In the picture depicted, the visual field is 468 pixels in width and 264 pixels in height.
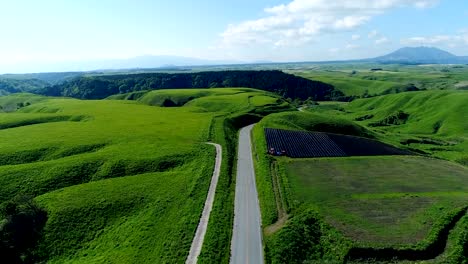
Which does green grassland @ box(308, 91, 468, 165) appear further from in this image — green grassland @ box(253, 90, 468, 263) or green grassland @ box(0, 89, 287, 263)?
green grassland @ box(0, 89, 287, 263)

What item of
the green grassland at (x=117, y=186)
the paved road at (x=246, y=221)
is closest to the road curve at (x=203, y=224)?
the green grassland at (x=117, y=186)

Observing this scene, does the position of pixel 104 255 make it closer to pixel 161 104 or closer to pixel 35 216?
pixel 35 216

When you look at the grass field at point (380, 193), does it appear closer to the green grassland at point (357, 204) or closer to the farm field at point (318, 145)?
the green grassland at point (357, 204)

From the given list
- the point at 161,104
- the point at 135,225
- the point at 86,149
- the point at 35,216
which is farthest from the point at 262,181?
the point at 161,104

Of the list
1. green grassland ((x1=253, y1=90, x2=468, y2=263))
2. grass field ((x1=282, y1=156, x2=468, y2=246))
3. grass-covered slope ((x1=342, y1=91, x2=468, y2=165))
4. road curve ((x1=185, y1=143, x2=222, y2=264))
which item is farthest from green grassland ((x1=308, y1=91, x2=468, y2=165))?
road curve ((x1=185, y1=143, x2=222, y2=264))

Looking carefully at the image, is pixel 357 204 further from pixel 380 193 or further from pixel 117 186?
pixel 117 186

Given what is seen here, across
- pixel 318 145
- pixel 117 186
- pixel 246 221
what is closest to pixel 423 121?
pixel 318 145
